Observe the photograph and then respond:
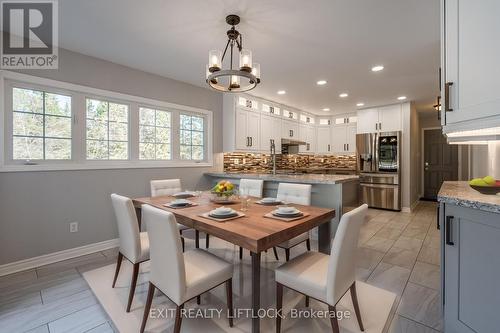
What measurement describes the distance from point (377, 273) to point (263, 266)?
1.21 metres

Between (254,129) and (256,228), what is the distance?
11.1ft

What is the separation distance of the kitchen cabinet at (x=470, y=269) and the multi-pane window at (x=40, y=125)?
388 cm

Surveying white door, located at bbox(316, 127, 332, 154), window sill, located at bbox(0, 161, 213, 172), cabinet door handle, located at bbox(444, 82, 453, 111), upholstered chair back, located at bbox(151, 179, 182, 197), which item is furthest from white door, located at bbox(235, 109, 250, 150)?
cabinet door handle, located at bbox(444, 82, 453, 111)

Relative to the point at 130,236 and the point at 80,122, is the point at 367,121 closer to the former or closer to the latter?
the point at 130,236

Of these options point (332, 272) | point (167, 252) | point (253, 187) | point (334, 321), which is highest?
point (253, 187)

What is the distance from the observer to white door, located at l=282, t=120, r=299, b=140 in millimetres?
5483

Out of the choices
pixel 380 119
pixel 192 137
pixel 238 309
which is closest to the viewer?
pixel 238 309

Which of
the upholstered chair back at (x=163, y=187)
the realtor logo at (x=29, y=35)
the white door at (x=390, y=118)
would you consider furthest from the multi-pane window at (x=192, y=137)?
the white door at (x=390, y=118)

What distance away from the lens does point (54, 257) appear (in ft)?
9.04

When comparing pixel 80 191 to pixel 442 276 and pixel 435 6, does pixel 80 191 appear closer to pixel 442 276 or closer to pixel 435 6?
pixel 442 276

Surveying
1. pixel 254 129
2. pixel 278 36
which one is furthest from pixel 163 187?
pixel 278 36

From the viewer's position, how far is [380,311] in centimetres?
182

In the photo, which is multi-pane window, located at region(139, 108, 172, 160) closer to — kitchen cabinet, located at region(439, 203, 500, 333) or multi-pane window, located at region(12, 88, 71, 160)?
multi-pane window, located at region(12, 88, 71, 160)

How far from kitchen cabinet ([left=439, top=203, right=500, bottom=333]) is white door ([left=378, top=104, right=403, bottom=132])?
14.8 feet
